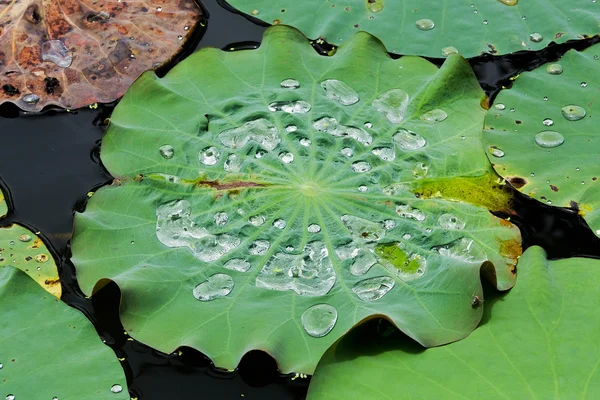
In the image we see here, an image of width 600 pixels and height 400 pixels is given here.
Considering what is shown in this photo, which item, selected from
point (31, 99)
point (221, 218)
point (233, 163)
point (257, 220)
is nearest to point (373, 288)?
point (257, 220)

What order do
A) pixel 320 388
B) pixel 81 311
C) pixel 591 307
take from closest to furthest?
pixel 320 388 → pixel 591 307 → pixel 81 311

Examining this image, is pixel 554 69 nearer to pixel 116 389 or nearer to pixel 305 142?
pixel 305 142

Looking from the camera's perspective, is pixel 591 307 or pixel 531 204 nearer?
pixel 591 307

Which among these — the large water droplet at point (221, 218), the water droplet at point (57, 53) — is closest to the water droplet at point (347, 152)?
the large water droplet at point (221, 218)

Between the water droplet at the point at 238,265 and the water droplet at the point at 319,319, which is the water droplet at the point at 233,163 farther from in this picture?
the water droplet at the point at 319,319

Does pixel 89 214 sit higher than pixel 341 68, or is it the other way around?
pixel 341 68

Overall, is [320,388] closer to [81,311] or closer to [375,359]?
[375,359]

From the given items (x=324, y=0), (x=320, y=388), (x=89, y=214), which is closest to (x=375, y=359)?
(x=320, y=388)
